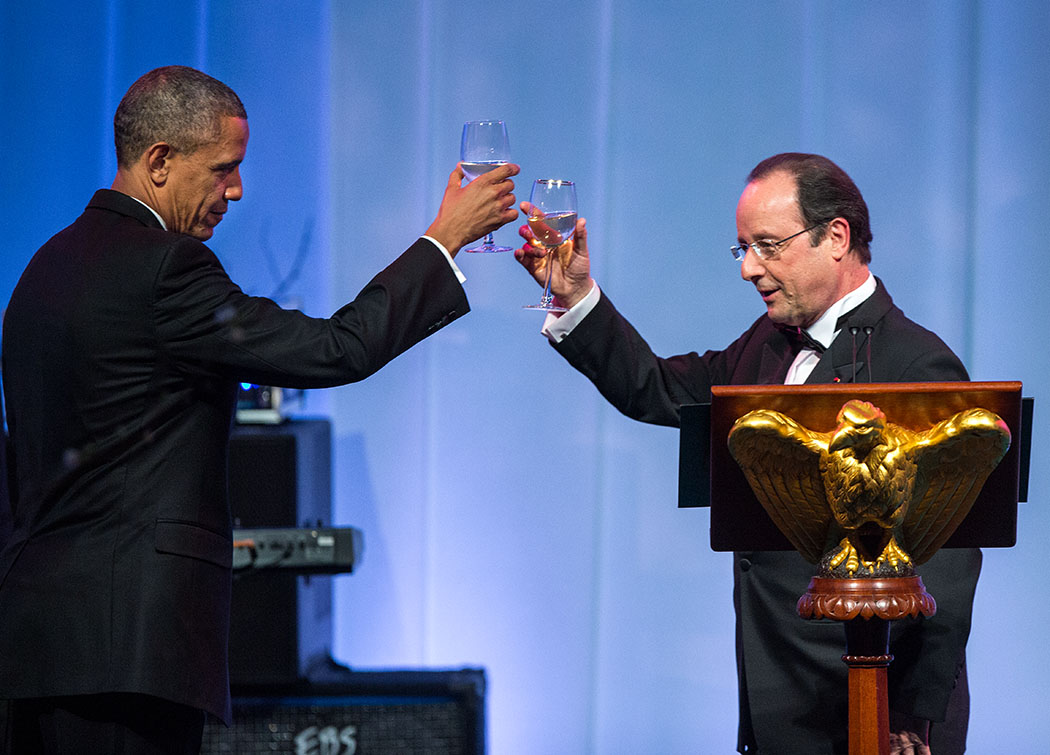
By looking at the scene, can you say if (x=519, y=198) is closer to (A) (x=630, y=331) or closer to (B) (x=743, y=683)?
(A) (x=630, y=331)

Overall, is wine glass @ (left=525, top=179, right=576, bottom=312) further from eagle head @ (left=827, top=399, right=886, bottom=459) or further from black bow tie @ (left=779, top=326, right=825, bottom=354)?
eagle head @ (left=827, top=399, right=886, bottom=459)

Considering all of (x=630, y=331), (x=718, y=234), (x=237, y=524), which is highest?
(x=718, y=234)

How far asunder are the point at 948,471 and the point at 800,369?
0.78 meters

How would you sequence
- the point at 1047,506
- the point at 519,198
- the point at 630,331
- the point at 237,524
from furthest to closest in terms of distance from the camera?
the point at 519,198
the point at 1047,506
the point at 237,524
the point at 630,331

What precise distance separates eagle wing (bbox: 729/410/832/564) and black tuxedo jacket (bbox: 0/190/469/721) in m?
0.65

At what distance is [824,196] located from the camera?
7.51 feet

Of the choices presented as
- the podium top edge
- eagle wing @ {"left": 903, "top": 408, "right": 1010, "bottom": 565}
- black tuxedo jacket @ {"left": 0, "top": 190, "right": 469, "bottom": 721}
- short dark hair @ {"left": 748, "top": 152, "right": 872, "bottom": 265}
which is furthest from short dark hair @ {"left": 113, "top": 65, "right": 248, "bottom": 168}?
eagle wing @ {"left": 903, "top": 408, "right": 1010, "bottom": 565}

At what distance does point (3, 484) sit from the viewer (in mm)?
2365

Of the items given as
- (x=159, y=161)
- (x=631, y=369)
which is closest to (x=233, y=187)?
(x=159, y=161)

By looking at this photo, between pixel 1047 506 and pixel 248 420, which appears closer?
pixel 248 420

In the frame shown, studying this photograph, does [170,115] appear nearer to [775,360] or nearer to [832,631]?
[775,360]

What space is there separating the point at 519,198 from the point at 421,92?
437 millimetres

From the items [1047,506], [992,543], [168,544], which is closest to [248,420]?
[168,544]

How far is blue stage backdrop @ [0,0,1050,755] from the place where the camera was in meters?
3.48
